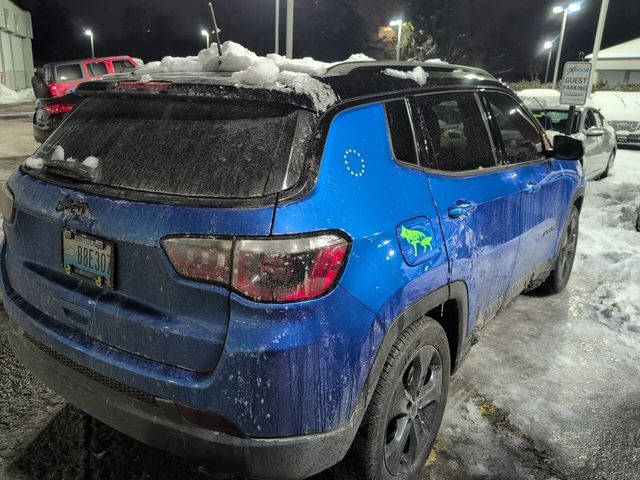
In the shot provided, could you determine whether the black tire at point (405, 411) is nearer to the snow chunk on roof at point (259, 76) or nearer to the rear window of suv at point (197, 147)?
the rear window of suv at point (197, 147)

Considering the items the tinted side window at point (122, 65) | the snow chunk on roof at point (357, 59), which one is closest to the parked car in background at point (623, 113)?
the tinted side window at point (122, 65)

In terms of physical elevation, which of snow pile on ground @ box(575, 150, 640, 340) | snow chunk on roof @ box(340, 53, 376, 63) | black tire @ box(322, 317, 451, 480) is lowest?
snow pile on ground @ box(575, 150, 640, 340)

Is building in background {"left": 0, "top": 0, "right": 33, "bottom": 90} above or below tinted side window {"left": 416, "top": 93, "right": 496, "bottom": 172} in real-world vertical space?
above

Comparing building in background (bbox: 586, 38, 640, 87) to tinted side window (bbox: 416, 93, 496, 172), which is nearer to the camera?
tinted side window (bbox: 416, 93, 496, 172)

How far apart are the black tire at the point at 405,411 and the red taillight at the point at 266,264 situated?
58 cm

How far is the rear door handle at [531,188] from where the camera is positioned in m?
3.42

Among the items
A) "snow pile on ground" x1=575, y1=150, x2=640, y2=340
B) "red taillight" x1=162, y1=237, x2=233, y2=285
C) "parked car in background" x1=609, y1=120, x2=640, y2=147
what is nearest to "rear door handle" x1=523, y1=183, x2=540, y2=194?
"snow pile on ground" x1=575, y1=150, x2=640, y2=340

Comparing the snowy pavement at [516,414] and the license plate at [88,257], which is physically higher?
the license plate at [88,257]

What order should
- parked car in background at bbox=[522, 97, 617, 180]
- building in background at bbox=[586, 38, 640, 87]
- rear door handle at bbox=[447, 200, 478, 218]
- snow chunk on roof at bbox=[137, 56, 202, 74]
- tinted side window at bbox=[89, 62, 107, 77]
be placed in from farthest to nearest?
building in background at bbox=[586, 38, 640, 87] < tinted side window at bbox=[89, 62, 107, 77] < parked car in background at bbox=[522, 97, 617, 180] < snow chunk on roof at bbox=[137, 56, 202, 74] < rear door handle at bbox=[447, 200, 478, 218]

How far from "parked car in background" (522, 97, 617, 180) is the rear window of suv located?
28.5ft

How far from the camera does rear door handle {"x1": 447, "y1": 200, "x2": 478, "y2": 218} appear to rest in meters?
2.55

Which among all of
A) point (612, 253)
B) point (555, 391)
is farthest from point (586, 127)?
point (555, 391)

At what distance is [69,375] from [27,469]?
71 cm

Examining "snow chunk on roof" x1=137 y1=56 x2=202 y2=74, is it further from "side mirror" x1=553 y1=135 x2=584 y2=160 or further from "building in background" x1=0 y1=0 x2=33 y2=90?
"building in background" x1=0 y1=0 x2=33 y2=90
